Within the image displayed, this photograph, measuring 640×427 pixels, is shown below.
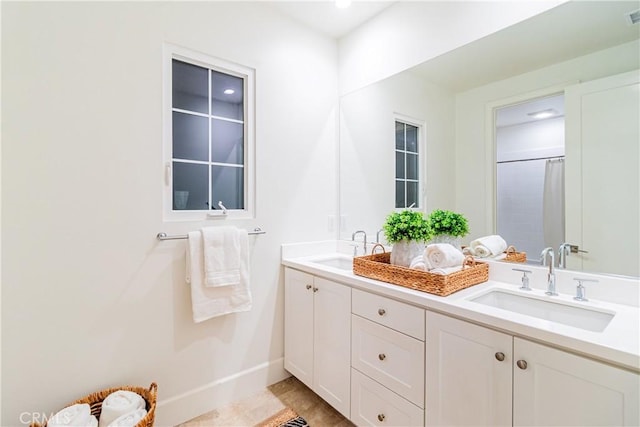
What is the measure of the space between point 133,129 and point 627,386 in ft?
7.13

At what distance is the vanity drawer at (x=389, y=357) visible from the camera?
131 cm

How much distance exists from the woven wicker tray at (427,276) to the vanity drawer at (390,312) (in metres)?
0.10

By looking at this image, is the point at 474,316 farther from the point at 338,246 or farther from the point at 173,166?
the point at 173,166

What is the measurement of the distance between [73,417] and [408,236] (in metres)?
1.75

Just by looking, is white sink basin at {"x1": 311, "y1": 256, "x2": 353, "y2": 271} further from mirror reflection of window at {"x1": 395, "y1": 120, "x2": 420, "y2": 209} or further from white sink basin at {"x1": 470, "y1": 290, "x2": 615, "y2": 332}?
white sink basin at {"x1": 470, "y1": 290, "x2": 615, "y2": 332}

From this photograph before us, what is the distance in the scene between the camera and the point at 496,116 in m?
1.60

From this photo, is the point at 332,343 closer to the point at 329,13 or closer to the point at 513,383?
the point at 513,383

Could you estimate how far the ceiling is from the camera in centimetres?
204

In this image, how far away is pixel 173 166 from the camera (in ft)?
5.75

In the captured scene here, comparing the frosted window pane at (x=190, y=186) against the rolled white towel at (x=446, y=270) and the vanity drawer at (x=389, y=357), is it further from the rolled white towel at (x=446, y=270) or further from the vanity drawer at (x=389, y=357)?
the rolled white towel at (x=446, y=270)

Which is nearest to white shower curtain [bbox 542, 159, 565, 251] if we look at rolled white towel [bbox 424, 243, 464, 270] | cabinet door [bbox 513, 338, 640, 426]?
rolled white towel [bbox 424, 243, 464, 270]

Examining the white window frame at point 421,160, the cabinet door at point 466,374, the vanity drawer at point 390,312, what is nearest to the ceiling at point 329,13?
the white window frame at point 421,160

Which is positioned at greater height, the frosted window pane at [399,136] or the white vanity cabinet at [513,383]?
the frosted window pane at [399,136]

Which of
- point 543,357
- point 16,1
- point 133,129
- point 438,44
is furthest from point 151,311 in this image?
point 438,44
